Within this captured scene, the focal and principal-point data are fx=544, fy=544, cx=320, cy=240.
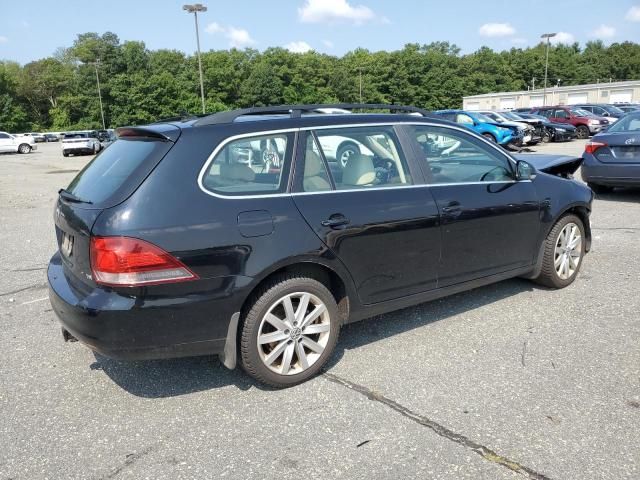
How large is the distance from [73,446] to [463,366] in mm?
2409

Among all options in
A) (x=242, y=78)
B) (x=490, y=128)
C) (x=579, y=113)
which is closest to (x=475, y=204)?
(x=490, y=128)

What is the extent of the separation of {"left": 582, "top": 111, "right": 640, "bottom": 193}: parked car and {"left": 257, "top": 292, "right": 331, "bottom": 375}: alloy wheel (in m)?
7.79

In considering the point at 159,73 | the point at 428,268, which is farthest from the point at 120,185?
the point at 159,73

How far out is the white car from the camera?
36625mm

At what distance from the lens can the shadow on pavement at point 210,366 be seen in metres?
3.50

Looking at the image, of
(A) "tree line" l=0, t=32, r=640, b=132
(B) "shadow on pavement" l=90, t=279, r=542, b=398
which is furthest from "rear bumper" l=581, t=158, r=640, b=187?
(A) "tree line" l=0, t=32, r=640, b=132

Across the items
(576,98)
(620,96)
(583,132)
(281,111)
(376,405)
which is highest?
(576,98)

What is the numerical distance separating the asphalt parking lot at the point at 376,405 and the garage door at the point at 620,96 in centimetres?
7807

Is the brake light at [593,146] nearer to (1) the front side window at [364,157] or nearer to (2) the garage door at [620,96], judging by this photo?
(1) the front side window at [364,157]

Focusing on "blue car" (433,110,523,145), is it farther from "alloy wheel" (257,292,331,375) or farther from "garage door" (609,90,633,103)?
"garage door" (609,90,633,103)

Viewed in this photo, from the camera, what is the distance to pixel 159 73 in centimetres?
8519

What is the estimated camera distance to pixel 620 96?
72000 mm

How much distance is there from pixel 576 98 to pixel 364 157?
84.7 metres

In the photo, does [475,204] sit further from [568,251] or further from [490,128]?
[490,128]
